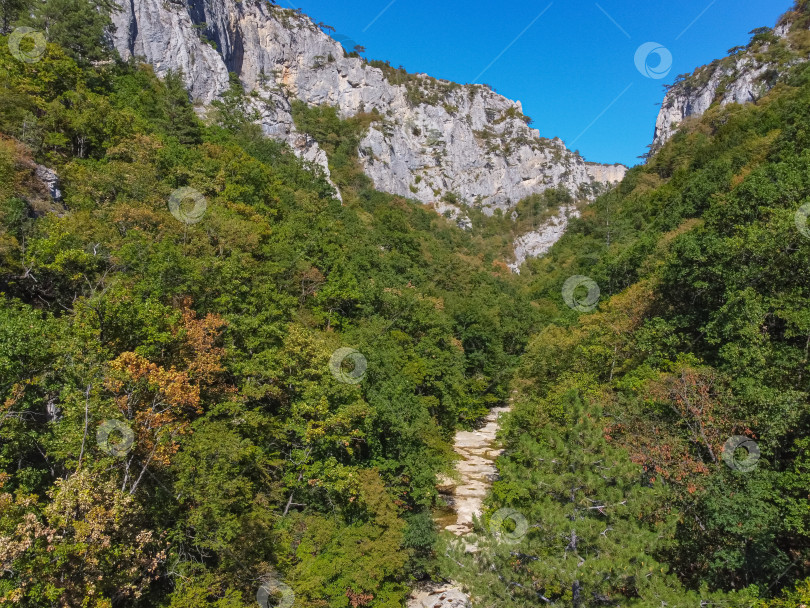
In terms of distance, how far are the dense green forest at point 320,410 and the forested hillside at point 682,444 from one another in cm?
10

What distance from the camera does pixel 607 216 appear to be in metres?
69.8

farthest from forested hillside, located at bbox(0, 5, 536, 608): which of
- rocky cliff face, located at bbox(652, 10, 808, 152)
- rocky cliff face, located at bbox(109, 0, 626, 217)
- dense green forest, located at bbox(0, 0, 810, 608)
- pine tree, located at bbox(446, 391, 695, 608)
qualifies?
rocky cliff face, located at bbox(652, 10, 808, 152)

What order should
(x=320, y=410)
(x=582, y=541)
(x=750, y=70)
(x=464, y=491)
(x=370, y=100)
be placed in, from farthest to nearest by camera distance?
(x=370, y=100), (x=750, y=70), (x=464, y=491), (x=320, y=410), (x=582, y=541)

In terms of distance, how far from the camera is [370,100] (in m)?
94.2

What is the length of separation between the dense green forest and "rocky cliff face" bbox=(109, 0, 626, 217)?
97.1 ft

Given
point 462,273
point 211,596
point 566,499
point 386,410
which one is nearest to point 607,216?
point 462,273

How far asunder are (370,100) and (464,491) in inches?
3515

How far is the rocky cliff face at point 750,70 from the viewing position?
2518 inches

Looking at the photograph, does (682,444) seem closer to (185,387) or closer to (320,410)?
(320,410)

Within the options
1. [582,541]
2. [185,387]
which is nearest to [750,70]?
[582,541]

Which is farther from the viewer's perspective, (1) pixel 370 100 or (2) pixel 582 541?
(1) pixel 370 100

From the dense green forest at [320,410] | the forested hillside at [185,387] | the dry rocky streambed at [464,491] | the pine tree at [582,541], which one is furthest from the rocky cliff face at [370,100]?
the pine tree at [582,541]

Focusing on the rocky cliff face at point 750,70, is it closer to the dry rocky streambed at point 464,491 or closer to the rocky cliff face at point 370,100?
the rocky cliff face at point 370,100

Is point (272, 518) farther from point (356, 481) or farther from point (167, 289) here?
point (167, 289)
